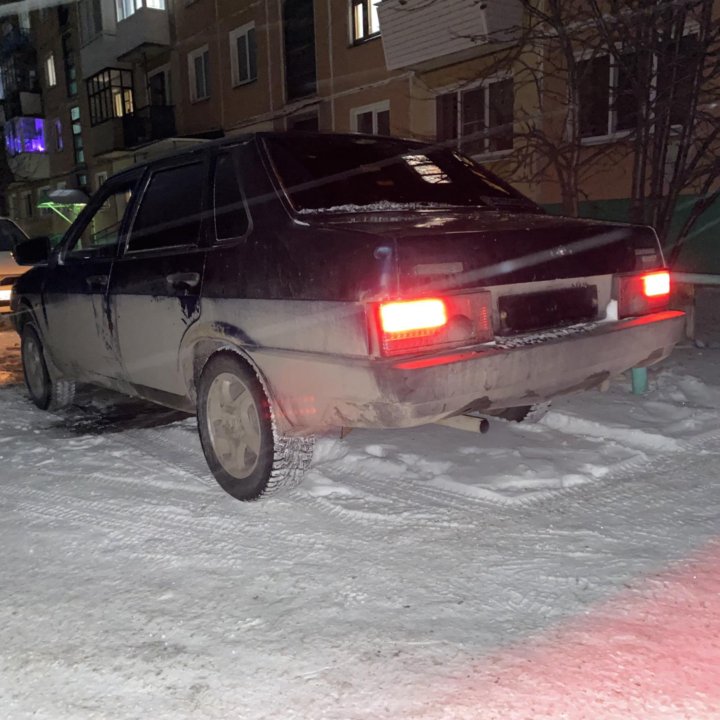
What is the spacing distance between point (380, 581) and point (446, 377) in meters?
0.81

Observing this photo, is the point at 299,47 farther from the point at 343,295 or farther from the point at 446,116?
the point at 343,295

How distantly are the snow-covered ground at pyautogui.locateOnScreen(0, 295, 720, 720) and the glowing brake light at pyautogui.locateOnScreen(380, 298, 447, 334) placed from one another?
0.93 m

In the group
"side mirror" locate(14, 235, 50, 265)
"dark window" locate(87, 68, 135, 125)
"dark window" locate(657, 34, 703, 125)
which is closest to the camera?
"side mirror" locate(14, 235, 50, 265)

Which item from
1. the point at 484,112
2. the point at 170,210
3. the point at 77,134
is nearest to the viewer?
the point at 170,210

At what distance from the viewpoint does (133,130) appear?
2270 centimetres

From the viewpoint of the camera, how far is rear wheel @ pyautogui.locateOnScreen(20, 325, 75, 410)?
540 cm

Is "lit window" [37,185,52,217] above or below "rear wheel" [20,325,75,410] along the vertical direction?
above

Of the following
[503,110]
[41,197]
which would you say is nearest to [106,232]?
[503,110]

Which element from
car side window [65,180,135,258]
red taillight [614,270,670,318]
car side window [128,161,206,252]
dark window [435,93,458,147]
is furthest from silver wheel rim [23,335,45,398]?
dark window [435,93,458,147]

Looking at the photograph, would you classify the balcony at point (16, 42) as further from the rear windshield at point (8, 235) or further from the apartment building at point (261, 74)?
the rear windshield at point (8, 235)

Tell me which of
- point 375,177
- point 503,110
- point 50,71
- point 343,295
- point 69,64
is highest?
point 50,71

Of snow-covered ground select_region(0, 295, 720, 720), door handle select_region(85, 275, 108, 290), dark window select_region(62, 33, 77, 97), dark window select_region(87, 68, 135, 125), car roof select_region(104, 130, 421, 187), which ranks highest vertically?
dark window select_region(62, 33, 77, 97)

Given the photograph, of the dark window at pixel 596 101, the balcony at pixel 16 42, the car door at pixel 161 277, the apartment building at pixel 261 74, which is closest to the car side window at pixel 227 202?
the car door at pixel 161 277

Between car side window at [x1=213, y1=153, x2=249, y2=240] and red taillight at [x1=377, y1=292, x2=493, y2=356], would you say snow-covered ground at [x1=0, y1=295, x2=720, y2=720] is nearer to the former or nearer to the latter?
red taillight at [x1=377, y1=292, x2=493, y2=356]
